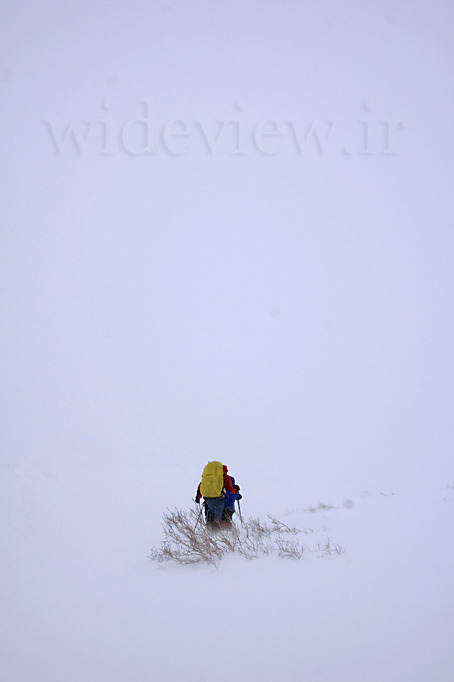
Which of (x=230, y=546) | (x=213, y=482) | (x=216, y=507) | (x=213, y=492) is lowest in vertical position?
(x=230, y=546)

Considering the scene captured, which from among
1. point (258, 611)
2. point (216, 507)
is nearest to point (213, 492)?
point (216, 507)

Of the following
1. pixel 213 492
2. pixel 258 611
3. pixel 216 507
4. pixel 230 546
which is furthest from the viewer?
pixel 216 507

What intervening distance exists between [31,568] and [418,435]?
36261mm

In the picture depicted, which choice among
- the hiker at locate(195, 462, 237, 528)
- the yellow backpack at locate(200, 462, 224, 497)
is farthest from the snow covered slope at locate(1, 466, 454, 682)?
the yellow backpack at locate(200, 462, 224, 497)

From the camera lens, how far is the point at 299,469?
→ 30750 millimetres

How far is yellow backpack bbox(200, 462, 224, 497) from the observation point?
9.14m

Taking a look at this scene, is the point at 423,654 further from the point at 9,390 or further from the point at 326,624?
the point at 9,390

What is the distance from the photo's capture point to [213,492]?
9125 mm

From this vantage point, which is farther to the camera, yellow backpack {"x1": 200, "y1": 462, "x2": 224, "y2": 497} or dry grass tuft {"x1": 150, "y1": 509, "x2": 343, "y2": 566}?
yellow backpack {"x1": 200, "y1": 462, "x2": 224, "y2": 497}

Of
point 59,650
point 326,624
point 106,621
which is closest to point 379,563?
point 326,624

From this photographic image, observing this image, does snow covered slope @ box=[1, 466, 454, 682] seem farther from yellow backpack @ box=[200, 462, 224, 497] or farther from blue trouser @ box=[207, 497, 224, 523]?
yellow backpack @ box=[200, 462, 224, 497]

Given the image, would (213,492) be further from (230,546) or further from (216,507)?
(230,546)

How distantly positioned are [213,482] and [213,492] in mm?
166

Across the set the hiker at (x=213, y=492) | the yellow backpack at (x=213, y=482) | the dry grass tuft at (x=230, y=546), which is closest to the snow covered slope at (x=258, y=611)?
the dry grass tuft at (x=230, y=546)
